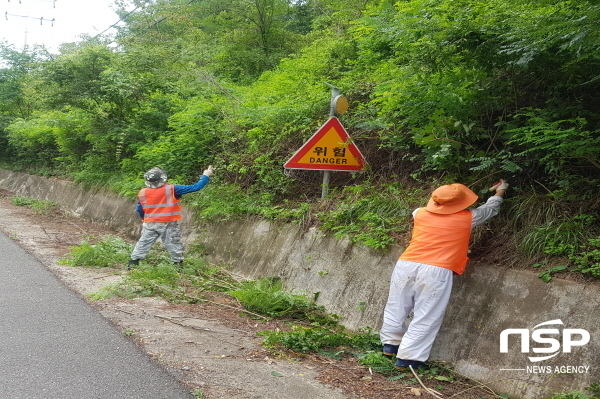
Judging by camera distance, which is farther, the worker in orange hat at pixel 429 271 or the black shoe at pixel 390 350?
the black shoe at pixel 390 350

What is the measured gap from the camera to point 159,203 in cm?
901

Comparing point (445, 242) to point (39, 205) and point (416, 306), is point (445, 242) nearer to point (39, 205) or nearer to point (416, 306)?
point (416, 306)

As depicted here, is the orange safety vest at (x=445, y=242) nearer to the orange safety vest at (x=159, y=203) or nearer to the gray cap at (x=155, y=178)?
the orange safety vest at (x=159, y=203)

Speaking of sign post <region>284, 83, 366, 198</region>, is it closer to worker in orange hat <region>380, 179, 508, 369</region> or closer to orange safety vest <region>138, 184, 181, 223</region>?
worker in orange hat <region>380, 179, 508, 369</region>

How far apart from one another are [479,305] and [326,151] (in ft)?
10.3

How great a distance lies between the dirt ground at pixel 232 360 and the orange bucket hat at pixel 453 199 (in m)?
1.61

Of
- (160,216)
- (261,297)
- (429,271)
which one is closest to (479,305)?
(429,271)

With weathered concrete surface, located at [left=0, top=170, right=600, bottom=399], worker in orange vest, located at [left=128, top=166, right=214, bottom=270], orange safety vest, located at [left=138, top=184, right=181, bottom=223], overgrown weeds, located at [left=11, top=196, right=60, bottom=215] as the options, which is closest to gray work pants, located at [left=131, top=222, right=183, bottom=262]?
worker in orange vest, located at [left=128, top=166, right=214, bottom=270]

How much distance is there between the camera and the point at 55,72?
48.8 ft

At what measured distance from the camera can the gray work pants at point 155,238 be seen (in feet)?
29.3

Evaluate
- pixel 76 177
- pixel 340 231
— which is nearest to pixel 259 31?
pixel 76 177

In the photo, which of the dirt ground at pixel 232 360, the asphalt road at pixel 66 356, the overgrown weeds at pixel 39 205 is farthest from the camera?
the overgrown weeds at pixel 39 205

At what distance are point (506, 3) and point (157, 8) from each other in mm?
17622

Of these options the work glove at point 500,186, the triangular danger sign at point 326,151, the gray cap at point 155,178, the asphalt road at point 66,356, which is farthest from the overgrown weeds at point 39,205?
the work glove at point 500,186
